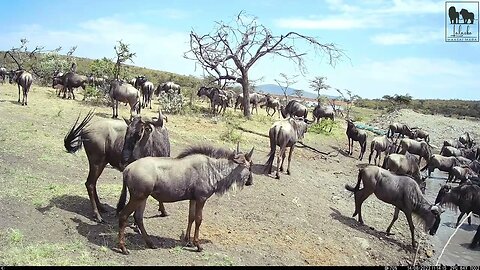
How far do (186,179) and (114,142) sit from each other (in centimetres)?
193

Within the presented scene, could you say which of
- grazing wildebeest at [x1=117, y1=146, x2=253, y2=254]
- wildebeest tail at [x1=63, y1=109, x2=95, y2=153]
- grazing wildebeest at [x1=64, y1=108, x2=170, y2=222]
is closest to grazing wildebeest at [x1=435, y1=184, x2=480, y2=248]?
grazing wildebeest at [x1=117, y1=146, x2=253, y2=254]

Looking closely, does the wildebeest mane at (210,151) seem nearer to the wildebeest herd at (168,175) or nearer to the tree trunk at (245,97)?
the wildebeest herd at (168,175)

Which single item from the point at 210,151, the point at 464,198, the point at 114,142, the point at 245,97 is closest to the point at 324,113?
the point at 245,97

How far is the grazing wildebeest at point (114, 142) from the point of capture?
313 inches

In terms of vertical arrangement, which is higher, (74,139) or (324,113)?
(324,113)

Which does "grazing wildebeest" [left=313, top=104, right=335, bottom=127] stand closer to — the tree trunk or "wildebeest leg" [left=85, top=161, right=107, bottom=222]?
the tree trunk

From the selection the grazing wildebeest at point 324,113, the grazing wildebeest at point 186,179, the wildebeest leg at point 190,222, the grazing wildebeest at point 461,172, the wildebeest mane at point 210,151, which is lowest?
the grazing wildebeest at point 461,172

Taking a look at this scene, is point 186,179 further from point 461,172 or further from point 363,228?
point 461,172

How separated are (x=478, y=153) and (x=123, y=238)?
24049 millimetres

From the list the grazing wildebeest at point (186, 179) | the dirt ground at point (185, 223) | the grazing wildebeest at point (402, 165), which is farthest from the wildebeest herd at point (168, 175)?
the grazing wildebeest at point (402, 165)

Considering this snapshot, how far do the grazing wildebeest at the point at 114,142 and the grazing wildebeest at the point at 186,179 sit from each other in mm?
704

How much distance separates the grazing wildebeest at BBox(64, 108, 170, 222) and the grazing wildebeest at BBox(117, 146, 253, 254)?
2.31 ft

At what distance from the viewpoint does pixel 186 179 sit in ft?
23.7

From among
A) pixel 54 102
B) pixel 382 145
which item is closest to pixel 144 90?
pixel 54 102
